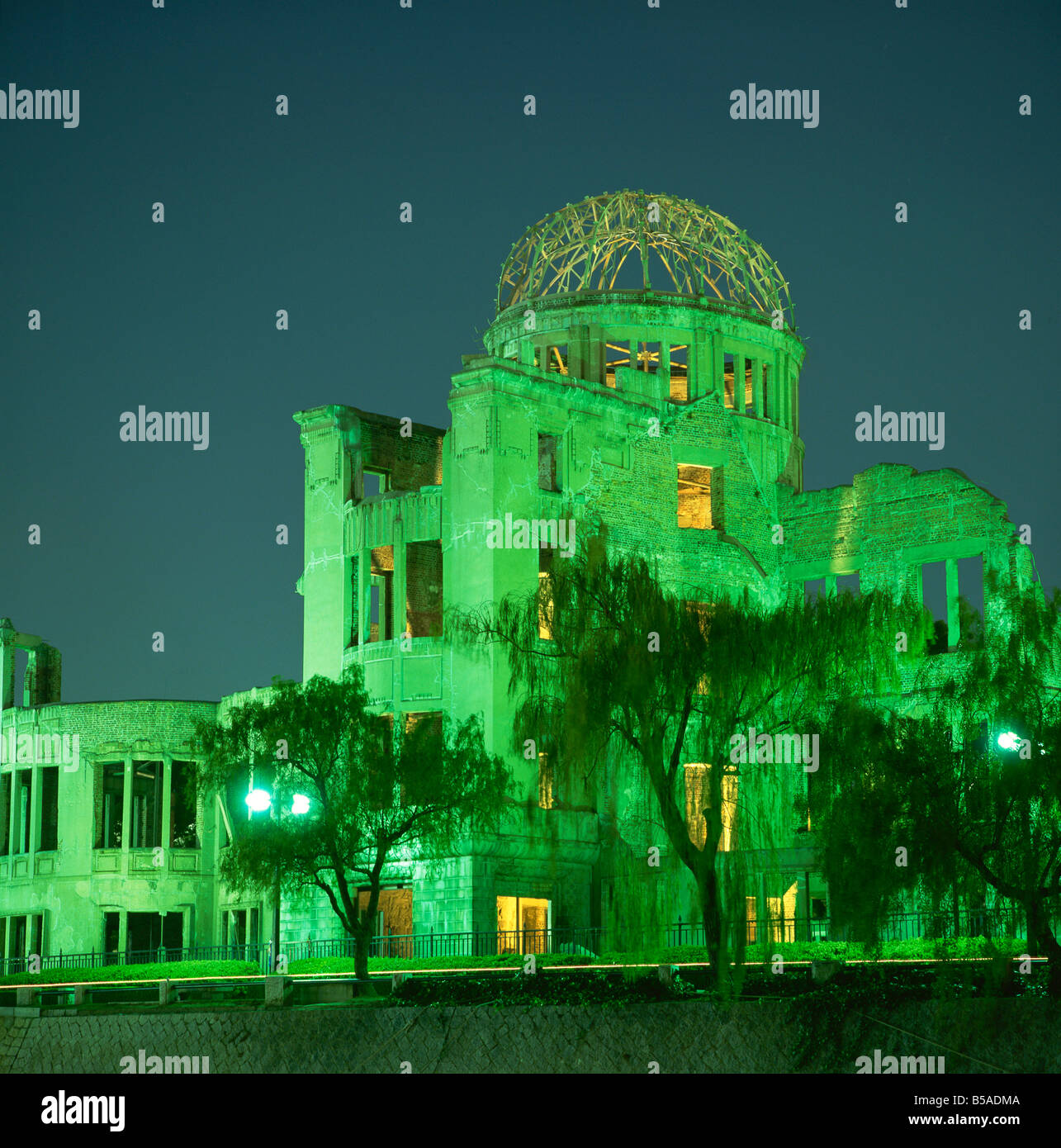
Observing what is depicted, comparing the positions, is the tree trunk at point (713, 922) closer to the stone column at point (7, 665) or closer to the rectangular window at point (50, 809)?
the rectangular window at point (50, 809)

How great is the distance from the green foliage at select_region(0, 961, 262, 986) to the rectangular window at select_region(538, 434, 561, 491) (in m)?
16.1

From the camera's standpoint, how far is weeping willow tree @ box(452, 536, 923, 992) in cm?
3266

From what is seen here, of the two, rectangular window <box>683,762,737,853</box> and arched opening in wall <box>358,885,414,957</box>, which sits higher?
rectangular window <box>683,762,737,853</box>

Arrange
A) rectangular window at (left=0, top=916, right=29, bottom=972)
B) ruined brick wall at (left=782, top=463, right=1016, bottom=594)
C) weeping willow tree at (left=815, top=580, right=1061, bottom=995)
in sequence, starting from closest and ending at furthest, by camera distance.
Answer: weeping willow tree at (left=815, top=580, right=1061, bottom=995)
ruined brick wall at (left=782, top=463, right=1016, bottom=594)
rectangular window at (left=0, top=916, right=29, bottom=972)

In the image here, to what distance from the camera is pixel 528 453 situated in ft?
160

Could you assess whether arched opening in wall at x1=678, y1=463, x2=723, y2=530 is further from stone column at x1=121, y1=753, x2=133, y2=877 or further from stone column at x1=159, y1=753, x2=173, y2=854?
stone column at x1=121, y1=753, x2=133, y2=877

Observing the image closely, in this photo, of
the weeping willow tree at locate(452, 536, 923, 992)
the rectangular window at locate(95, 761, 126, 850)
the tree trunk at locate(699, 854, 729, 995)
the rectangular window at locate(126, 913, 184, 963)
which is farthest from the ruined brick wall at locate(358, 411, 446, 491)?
the tree trunk at locate(699, 854, 729, 995)

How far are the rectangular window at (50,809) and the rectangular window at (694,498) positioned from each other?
769 inches

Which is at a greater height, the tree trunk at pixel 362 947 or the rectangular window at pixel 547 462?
the rectangular window at pixel 547 462

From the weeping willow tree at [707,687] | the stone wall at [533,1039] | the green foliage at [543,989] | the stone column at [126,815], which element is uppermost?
the weeping willow tree at [707,687]

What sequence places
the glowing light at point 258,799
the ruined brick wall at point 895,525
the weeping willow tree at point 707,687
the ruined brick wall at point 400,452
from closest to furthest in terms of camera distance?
the weeping willow tree at point 707,687
the glowing light at point 258,799
the ruined brick wall at point 895,525
the ruined brick wall at point 400,452

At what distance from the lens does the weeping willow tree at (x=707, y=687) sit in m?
32.7

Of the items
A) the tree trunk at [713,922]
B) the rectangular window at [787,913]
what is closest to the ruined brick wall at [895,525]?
the rectangular window at [787,913]
